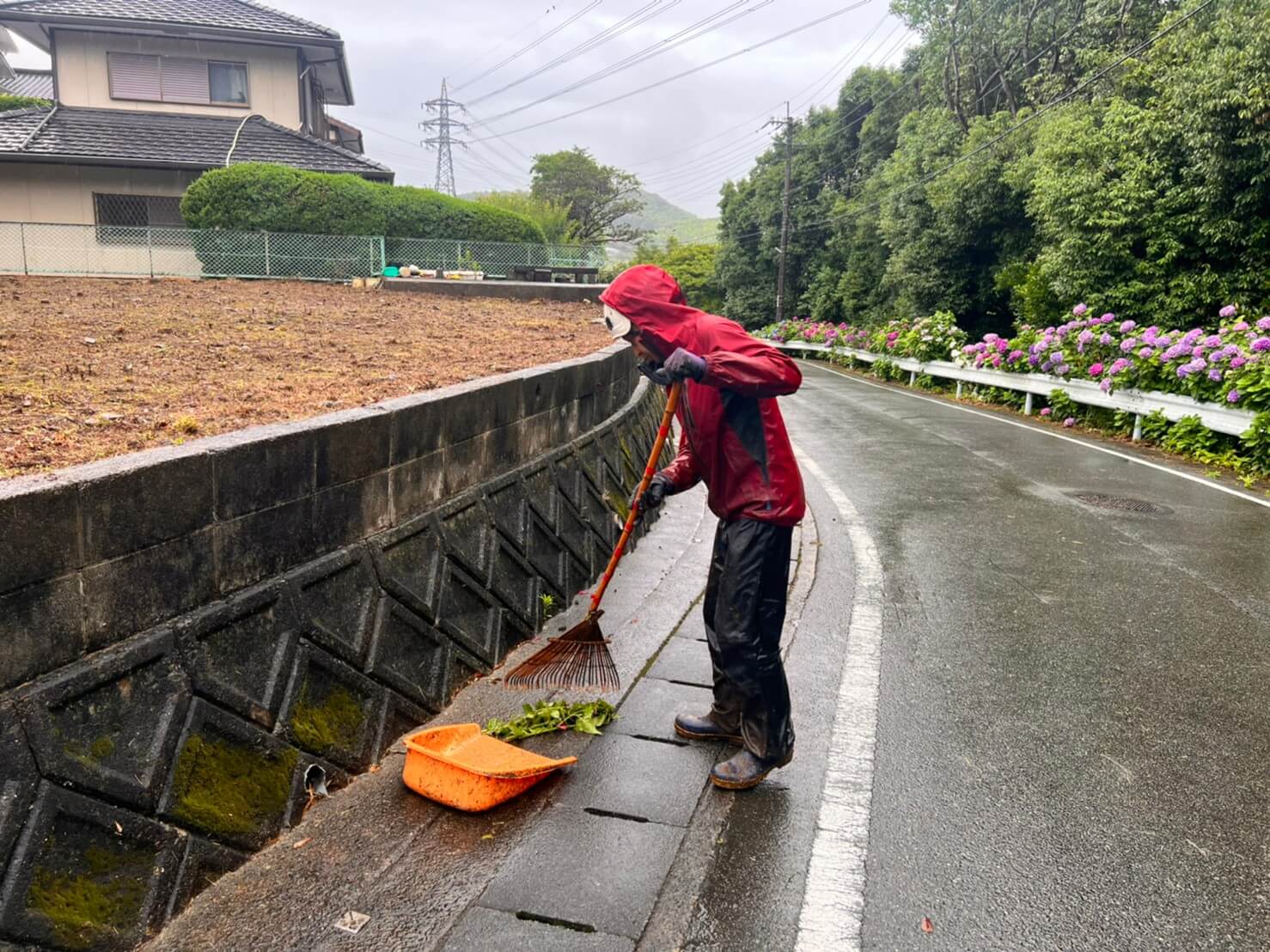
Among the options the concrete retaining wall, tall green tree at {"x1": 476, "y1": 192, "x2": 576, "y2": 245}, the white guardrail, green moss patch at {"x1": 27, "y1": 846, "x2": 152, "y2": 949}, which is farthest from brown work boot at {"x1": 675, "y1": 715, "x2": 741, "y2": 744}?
tall green tree at {"x1": 476, "y1": 192, "x2": 576, "y2": 245}

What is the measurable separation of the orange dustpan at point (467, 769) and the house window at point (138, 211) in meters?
22.5

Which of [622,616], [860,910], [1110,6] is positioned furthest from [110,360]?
[1110,6]

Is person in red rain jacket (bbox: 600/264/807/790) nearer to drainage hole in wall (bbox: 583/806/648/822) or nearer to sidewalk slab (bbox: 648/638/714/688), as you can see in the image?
drainage hole in wall (bbox: 583/806/648/822)

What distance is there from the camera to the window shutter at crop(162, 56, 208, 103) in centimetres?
2436

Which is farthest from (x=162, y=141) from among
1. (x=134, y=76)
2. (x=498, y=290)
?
(x=498, y=290)

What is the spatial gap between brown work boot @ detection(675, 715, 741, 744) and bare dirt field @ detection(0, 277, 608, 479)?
8.46ft

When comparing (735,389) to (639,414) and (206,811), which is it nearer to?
(206,811)

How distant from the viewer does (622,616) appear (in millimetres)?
5547

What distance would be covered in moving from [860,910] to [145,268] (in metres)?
22.0

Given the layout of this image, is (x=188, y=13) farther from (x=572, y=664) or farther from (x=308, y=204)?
(x=572, y=664)

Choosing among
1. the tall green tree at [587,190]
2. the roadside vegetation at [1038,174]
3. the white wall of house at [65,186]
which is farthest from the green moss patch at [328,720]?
the tall green tree at [587,190]

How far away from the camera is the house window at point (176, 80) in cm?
2406

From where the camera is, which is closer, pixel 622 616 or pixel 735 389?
pixel 735 389

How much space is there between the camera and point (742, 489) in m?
3.66
